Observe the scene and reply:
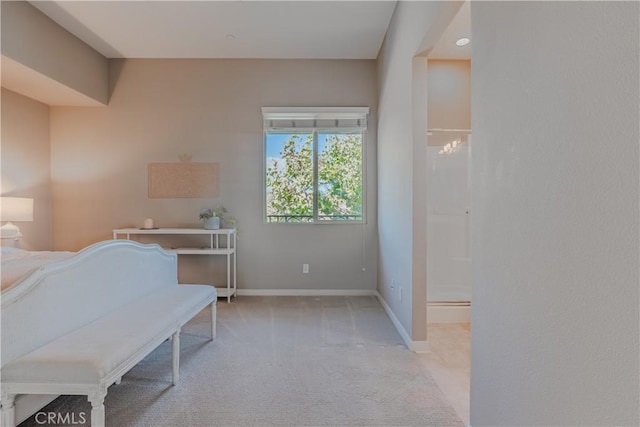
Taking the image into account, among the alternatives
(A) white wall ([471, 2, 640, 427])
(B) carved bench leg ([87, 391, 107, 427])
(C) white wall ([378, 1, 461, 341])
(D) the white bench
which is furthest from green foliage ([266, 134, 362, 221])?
(B) carved bench leg ([87, 391, 107, 427])

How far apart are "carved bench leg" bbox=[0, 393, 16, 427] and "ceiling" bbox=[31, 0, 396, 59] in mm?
3273

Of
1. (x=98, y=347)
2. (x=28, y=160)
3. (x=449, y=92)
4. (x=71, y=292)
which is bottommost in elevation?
(x=98, y=347)

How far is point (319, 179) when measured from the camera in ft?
14.1

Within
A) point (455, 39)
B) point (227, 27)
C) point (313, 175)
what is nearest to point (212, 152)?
point (313, 175)

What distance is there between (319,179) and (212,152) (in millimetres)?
1444

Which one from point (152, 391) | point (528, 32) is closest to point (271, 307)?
point (152, 391)

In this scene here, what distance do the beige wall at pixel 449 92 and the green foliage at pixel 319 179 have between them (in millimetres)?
1068

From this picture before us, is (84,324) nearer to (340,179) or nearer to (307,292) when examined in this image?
(307,292)

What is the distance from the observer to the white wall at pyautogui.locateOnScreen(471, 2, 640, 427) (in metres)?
0.76

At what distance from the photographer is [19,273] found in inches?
65.9

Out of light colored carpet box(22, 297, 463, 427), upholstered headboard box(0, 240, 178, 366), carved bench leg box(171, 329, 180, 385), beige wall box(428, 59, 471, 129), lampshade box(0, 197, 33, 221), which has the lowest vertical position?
light colored carpet box(22, 297, 463, 427)

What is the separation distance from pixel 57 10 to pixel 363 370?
171 inches

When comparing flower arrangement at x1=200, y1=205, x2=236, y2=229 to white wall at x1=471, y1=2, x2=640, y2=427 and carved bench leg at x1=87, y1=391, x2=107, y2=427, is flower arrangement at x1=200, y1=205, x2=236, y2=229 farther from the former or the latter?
white wall at x1=471, y1=2, x2=640, y2=427

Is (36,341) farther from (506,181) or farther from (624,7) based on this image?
(624,7)
